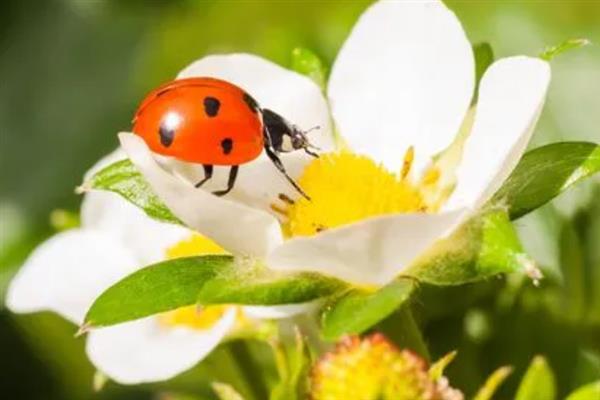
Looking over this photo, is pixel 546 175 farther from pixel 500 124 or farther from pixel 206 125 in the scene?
pixel 206 125

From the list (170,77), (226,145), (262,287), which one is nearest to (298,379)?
(262,287)

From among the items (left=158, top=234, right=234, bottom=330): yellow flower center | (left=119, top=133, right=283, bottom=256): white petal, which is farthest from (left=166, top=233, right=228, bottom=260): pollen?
(left=119, top=133, right=283, bottom=256): white petal

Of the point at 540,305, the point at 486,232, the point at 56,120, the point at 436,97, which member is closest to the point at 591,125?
the point at 540,305

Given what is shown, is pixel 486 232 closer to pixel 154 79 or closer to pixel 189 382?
pixel 189 382

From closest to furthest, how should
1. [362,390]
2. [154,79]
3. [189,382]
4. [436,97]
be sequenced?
[362,390] < [436,97] < [189,382] < [154,79]

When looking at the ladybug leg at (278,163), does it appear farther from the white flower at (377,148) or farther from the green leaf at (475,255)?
the green leaf at (475,255)
